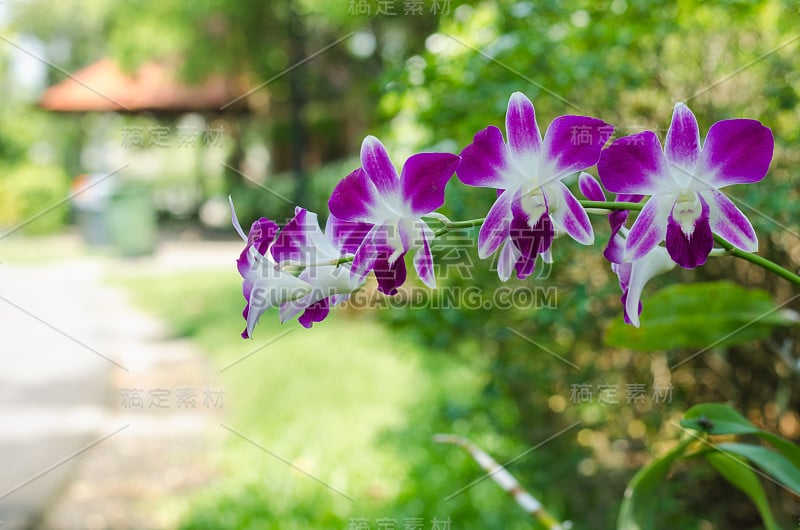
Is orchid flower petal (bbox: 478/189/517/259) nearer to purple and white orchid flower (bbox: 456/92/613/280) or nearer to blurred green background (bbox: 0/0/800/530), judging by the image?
purple and white orchid flower (bbox: 456/92/613/280)

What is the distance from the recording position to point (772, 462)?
2.31 feet

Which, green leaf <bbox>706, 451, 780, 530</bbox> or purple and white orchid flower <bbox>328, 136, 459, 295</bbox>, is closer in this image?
purple and white orchid flower <bbox>328, 136, 459, 295</bbox>

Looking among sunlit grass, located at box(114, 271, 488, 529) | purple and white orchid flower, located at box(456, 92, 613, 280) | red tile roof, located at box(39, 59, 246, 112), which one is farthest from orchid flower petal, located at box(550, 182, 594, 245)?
red tile roof, located at box(39, 59, 246, 112)

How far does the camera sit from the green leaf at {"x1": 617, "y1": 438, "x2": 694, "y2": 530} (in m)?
0.67

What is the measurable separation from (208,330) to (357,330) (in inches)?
32.7

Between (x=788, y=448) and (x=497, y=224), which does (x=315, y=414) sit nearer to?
(x=788, y=448)

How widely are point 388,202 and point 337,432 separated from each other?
90.9 inches

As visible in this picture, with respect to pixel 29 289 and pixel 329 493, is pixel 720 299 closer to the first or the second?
pixel 329 493

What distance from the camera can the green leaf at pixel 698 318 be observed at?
87 centimetres

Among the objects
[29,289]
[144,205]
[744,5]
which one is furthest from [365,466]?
[144,205]

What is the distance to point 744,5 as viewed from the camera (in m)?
1.50

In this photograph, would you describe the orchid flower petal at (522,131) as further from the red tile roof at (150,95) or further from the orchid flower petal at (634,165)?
the red tile roof at (150,95)

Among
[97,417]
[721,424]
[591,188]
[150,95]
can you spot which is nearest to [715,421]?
[721,424]

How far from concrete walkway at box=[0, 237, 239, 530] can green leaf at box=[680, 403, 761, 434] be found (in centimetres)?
142
